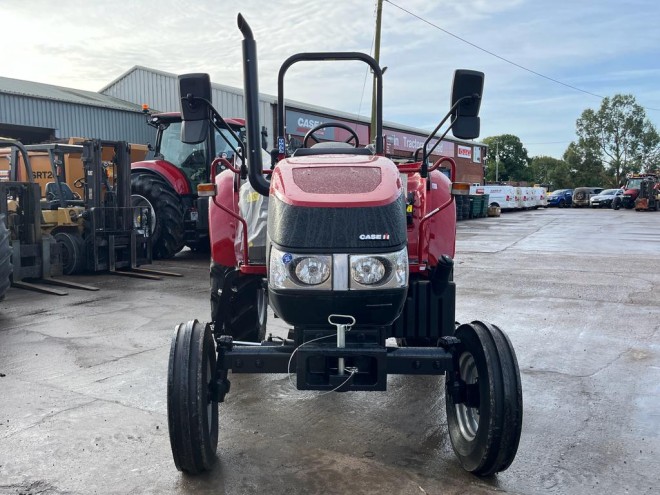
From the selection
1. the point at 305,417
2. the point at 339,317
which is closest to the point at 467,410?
the point at 339,317

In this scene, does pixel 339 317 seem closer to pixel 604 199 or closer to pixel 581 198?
pixel 604 199

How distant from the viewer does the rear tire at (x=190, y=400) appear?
310 cm

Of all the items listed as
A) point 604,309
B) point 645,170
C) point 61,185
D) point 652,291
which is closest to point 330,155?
point 604,309

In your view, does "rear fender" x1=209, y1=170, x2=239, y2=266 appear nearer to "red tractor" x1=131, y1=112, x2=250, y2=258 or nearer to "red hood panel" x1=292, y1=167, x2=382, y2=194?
"red hood panel" x1=292, y1=167, x2=382, y2=194

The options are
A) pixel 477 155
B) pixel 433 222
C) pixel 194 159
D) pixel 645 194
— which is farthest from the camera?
pixel 477 155

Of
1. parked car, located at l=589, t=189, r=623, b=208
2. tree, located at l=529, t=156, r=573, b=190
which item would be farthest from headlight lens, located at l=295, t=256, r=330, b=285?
tree, located at l=529, t=156, r=573, b=190

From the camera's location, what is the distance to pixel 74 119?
22.2 meters

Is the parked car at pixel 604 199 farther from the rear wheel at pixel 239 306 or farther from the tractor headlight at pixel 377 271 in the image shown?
the tractor headlight at pixel 377 271

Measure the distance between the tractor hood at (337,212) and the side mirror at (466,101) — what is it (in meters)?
0.61

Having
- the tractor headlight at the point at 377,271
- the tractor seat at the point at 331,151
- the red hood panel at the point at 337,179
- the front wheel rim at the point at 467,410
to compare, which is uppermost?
the tractor seat at the point at 331,151

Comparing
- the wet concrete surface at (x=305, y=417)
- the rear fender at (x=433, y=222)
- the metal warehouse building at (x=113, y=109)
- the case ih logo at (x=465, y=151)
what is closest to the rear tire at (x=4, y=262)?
the wet concrete surface at (x=305, y=417)

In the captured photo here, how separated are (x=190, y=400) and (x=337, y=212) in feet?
3.74

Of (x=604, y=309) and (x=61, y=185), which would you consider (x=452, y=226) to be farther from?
(x=61, y=185)

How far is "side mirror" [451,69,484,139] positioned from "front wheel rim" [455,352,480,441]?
4.12 feet
